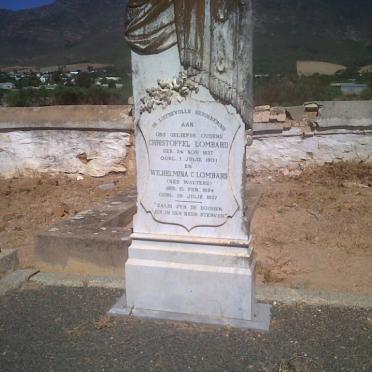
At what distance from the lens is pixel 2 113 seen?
28.6 feet

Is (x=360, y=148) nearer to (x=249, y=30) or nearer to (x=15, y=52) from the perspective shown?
(x=249, y=30)

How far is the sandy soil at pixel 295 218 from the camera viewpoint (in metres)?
5.11

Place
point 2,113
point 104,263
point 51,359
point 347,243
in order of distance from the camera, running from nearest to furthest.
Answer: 1. point 51,359
2. point 104,263
3. point 347,243
4. point 2,113

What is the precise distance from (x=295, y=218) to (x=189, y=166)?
3.40m

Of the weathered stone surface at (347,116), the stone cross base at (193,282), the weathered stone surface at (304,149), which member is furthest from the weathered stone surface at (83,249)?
the weathered stone surface at (347,116)

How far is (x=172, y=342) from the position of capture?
3.32 metres

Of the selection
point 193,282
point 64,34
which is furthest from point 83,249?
point 64,34

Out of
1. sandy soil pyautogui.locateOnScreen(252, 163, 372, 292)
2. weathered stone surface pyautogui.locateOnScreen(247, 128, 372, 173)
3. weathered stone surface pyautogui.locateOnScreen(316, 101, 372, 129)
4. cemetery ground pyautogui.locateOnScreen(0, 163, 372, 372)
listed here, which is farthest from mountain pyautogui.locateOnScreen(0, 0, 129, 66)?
cemetery ground pyautogui.locateOnScreen(0, 163, 372, 372)

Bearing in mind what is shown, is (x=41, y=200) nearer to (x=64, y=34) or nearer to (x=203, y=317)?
(x=203, y=317)

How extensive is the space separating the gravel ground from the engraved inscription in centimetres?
82

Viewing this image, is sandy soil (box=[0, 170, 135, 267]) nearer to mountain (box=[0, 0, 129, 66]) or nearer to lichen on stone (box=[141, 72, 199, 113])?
lichen on stone (box=[141, 72, 199, 113])

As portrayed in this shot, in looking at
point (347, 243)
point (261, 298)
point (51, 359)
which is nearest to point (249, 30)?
point (261, 298)

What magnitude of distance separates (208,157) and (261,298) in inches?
48.8

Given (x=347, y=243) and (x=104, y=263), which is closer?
(x=104, y=263)
